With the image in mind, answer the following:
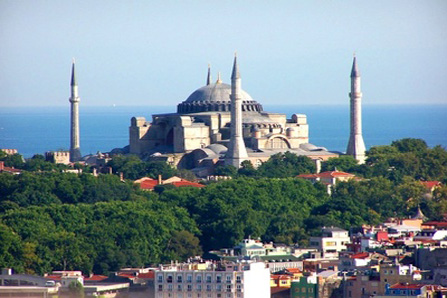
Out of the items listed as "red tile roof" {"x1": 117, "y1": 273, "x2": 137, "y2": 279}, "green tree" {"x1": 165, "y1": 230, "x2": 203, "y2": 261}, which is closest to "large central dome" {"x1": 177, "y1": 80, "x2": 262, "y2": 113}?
"green tree" {"x1": 165, "y1": 230, "x2": 203, "y2": 261}

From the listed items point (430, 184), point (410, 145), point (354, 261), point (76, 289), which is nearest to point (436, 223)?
point (354, 261)

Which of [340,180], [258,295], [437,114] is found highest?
[437,114]

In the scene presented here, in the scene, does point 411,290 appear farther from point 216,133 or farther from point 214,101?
point 214,101

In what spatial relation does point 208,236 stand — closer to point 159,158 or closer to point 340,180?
point 340,180

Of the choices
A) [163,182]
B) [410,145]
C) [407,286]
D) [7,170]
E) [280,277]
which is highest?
[410,145]

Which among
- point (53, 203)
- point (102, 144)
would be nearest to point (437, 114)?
point (102, 144)

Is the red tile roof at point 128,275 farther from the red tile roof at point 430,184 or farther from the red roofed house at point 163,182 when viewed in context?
the red tile roof at point 430,184
